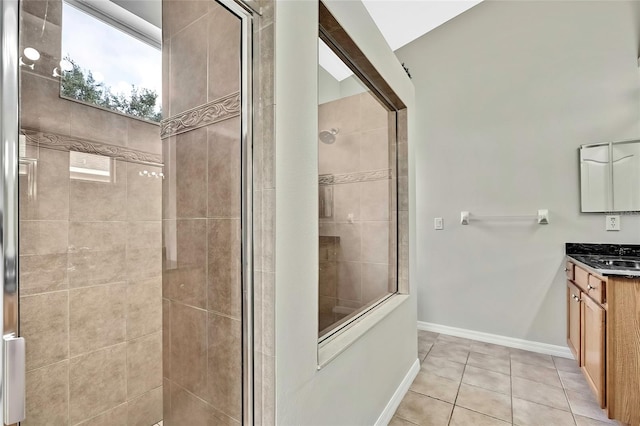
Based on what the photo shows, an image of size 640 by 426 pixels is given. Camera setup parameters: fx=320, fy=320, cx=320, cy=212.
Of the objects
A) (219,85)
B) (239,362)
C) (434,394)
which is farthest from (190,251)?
(434,394)

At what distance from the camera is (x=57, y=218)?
58.5 inches

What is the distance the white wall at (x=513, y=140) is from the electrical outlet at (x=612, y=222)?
4cm

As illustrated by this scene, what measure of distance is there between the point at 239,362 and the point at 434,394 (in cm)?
159

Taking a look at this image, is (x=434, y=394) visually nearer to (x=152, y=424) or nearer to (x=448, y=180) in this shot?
(x=152, y=424)

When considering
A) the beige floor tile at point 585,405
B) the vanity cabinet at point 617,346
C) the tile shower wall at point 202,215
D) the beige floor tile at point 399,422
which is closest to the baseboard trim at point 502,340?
the beige floor tile at point 585,405

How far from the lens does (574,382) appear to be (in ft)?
7.32

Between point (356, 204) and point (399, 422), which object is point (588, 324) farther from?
point (356, 204)

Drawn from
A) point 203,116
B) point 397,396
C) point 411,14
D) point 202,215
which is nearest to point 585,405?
point 397,396

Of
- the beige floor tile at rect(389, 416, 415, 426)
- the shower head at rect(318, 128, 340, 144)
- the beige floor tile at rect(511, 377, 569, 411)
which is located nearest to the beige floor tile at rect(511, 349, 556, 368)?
the beige floor tile at rect(511, 377, 569, 411)

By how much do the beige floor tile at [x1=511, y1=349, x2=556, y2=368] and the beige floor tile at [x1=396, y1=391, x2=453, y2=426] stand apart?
1.06m

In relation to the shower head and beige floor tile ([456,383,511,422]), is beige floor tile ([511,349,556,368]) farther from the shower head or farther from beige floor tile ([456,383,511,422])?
the shower head

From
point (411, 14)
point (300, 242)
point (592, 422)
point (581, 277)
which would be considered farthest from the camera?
point (411, 14)

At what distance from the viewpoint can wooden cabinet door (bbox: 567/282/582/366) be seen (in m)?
2.24

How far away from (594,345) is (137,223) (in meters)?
2.76
